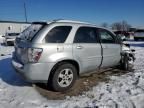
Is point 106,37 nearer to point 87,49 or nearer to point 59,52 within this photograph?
A: point 87,49

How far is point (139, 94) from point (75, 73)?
1.69 metres

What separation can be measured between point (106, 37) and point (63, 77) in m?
2.10

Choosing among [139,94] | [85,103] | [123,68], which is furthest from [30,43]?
[123,68]

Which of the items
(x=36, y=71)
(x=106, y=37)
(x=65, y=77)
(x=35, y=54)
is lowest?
(x=65, y=77)

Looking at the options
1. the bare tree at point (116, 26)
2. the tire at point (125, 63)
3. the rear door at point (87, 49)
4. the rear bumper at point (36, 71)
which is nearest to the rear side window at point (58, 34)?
the rear door at point (87, 49)

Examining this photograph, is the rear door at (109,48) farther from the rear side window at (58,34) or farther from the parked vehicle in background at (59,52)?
the rear side window at (58,34)

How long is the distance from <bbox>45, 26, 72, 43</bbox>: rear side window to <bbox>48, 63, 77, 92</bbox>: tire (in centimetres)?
64

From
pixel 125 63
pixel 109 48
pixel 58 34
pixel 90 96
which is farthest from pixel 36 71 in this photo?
pixel 125 63

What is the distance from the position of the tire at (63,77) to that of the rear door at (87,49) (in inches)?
13.3

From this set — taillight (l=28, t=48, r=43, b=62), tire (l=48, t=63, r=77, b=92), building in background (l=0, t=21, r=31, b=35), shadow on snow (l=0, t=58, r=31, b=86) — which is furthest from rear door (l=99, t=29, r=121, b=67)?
building in background (l=0, t=21, r=31, b=35)

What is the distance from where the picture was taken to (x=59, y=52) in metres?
5.14

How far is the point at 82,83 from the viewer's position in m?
6.24

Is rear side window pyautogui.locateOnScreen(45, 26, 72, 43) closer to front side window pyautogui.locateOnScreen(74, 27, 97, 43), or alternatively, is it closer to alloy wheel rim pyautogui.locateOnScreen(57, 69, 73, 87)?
front side window pyautogui.locateOnScreen(74, 27, 97, 43)

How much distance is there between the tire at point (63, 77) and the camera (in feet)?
17.2
